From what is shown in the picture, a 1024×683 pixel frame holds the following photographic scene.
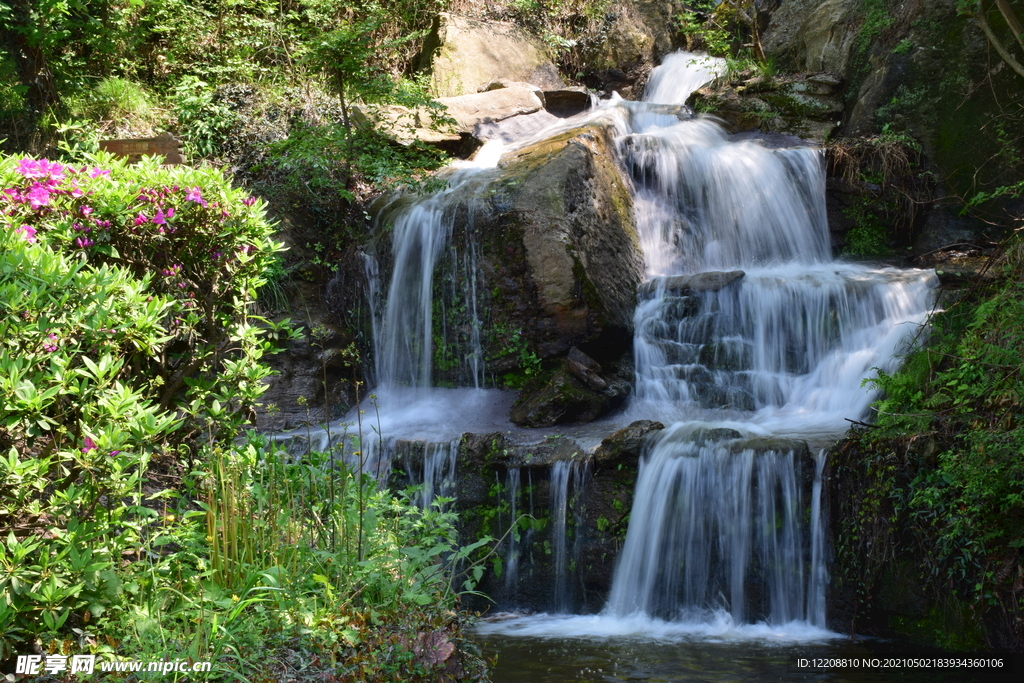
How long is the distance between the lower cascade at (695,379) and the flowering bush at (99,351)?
1468mm

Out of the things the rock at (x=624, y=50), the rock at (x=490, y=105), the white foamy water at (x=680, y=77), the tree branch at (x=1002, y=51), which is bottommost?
the tree branch at (x=1002, y=51)

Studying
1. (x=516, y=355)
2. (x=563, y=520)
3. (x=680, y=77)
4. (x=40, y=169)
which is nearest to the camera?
(x=40, y=169)

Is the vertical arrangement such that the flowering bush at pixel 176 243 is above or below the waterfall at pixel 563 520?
above

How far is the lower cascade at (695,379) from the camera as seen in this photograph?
580 centimetres

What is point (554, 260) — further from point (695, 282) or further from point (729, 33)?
point (729, 33)

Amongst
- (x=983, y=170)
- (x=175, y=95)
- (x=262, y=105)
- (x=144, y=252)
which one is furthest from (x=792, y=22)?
(x=144, y=252)

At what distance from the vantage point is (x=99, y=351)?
4.03 m

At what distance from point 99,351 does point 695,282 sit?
20.6 ft

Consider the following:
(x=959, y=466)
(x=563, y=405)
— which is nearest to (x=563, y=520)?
(x=563, y=405)

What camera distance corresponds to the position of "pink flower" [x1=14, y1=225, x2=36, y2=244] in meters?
4.26

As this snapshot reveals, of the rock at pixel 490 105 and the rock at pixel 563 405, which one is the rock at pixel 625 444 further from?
the rock at pixel 490 105

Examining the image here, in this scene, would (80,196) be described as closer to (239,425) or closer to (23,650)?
(239,425)

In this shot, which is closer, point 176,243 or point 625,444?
point 176,243

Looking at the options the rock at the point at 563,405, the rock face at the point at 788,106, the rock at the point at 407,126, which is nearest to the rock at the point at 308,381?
the rock at the point at 563,405
